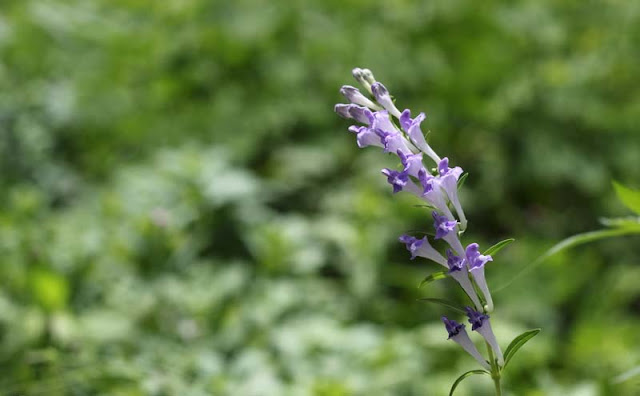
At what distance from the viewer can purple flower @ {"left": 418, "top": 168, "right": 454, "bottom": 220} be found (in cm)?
119

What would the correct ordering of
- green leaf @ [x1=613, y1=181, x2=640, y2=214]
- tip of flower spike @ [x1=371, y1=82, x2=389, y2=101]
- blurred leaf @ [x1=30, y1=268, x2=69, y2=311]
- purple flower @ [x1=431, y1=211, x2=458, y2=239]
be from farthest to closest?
blurred leaf @ [x1=30, y1=268, x2=69, y2=311] < green leaf @ [x1=613, y1=181, x2=640, y2=214] < tip of flower spike @ [x1=371, y1=82, x2=389, y2=101] < purple flower @ [x1=431, y1=211, x2=458, y2=239]

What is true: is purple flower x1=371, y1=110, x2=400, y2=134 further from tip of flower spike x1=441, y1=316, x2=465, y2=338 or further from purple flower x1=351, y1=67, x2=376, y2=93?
tip of flower spike x1=441, y1=316, x2=465, y2=338

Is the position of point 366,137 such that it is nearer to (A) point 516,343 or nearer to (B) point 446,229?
(B) point 446,229

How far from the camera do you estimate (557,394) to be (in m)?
2.25

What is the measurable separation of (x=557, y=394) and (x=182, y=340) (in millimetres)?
1288

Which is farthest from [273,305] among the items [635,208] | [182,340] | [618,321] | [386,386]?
[618,321]

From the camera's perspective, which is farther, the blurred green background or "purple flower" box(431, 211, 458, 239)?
the blurred green background

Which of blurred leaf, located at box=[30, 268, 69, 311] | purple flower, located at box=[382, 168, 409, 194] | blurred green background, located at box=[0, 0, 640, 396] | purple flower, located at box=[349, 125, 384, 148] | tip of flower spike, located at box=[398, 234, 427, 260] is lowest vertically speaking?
tip of flower spike, located at box=[398, 234, 427, 260]

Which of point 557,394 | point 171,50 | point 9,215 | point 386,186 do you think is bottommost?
point 557,394

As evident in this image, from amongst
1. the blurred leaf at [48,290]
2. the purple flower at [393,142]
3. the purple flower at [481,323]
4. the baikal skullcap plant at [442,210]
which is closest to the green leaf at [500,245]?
the baikal skullcap plant at [442,210]

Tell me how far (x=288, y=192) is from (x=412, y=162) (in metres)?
2.71

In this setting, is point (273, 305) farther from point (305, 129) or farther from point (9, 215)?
point (305, 129)

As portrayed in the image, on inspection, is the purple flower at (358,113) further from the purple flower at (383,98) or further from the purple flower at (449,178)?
the purple flower at (449,178)

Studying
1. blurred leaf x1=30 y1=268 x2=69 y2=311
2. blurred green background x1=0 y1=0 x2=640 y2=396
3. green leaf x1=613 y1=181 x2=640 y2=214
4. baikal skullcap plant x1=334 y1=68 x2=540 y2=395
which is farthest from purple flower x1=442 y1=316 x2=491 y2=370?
blurred leaf x1=30 y1=268 x2=69 y2=311
